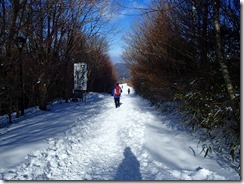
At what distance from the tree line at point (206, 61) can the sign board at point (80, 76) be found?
8511 millimetres

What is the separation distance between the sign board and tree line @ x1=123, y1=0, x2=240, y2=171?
8511mm

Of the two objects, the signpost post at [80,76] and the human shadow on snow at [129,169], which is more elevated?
the signpost post at [80,76]

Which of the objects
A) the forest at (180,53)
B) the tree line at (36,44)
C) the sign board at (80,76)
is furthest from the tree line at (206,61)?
the sign board at (80,76)

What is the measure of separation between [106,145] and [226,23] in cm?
425

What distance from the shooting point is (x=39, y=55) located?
11.9 meters

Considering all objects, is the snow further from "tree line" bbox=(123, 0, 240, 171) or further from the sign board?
the sign board

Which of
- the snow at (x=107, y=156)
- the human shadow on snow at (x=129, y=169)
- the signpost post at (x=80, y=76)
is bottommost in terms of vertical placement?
the human shadow on snow at (x=129, y=169)

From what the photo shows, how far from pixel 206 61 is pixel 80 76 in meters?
12.1

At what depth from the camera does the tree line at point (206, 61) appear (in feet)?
14.8

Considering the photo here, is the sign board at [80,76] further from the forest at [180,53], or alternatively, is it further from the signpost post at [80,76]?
the forest at [180,53]

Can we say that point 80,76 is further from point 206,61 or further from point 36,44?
point 206,61

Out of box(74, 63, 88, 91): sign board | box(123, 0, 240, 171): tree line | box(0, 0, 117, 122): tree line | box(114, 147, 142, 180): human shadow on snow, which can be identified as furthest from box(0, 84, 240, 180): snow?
box(74, 63, 88, 91): sign board

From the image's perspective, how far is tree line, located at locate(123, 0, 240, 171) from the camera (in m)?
4.50

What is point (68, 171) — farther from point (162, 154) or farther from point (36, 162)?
point (162, 154)
